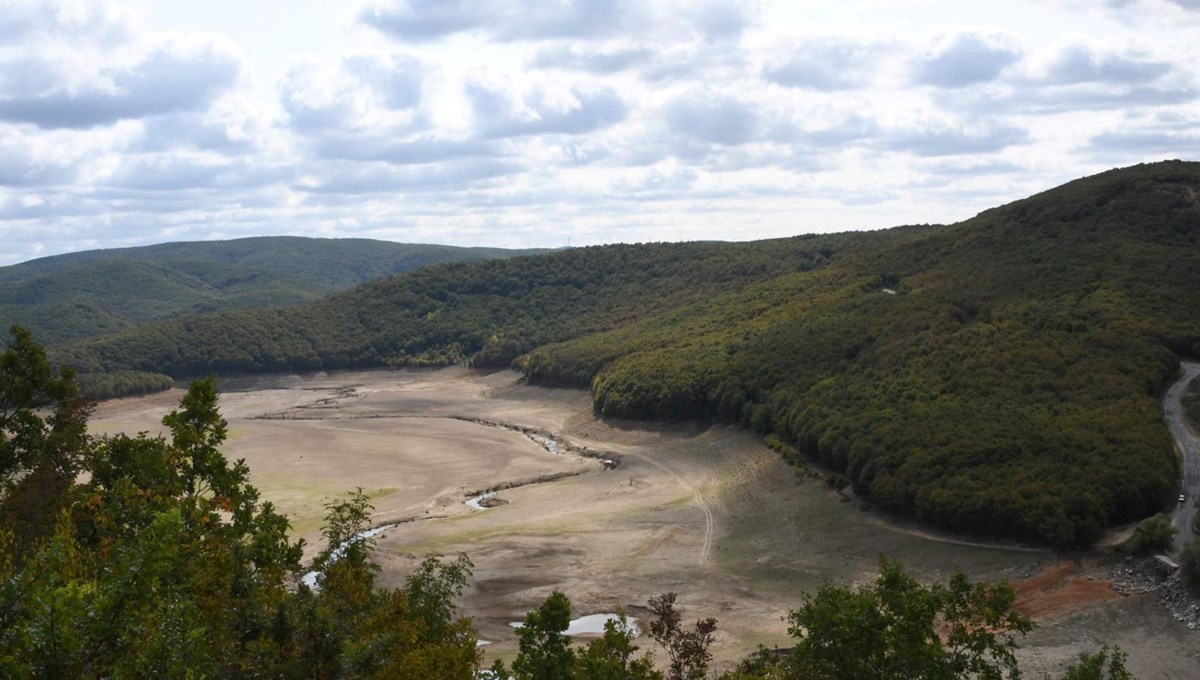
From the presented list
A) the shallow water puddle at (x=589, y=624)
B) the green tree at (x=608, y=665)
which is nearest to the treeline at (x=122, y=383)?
the shallow water puddle at (x=589, y=624)

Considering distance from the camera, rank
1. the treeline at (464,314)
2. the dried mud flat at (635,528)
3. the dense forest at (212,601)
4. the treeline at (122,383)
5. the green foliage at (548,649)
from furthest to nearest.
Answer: the treeline at (464,314), the treeline at (122,383), the dried mud flat at (635,528), the green foliage at (548,649), the dense forest at (212,601)

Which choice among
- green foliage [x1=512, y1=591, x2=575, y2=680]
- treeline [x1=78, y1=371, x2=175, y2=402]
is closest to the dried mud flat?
green foliage [x1=512, y1=591, x2=575, y2=680]

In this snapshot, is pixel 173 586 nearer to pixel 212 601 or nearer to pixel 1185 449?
pixel 212 601

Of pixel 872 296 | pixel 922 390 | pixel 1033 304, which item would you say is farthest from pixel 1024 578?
pixel 872 296

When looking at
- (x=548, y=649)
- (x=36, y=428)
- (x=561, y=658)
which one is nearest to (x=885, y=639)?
(x=561, y=658)

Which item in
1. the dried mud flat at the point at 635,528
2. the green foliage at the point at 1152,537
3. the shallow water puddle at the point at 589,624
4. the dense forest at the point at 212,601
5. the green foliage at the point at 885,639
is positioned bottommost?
the shallow water puddle at the point at 589,624

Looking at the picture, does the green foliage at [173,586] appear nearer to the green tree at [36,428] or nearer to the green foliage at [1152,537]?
the green tree at [36,428]

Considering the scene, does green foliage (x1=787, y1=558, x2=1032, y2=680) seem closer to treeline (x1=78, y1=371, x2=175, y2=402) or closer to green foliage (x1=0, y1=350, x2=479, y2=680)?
green foliage (x1=0, y1=350, x2=479, y2=680)

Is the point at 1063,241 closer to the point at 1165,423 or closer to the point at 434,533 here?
the point at 1165,423
